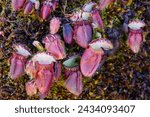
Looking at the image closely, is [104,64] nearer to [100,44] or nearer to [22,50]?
[100,44]

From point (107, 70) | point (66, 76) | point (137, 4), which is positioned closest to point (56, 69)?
point (66, 76)

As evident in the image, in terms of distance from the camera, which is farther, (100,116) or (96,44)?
(100,116)

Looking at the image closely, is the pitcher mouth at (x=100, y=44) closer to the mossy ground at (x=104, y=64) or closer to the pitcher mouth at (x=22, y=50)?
the mossy ground at (x=104, y=64)

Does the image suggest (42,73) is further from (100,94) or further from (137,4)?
(137,4)

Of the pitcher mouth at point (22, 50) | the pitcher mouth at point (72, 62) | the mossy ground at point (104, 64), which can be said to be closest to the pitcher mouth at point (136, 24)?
the mossy ground at point (104, 64)

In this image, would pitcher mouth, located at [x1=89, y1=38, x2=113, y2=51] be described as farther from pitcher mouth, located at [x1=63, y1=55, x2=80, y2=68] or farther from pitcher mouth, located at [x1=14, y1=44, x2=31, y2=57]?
pitcher mouth, located at [x1=14, y1=44, x2=31, y2=57]

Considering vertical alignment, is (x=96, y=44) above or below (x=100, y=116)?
above

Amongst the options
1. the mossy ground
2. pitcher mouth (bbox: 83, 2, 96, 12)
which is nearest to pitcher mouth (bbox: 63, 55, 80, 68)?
the mossy ground
